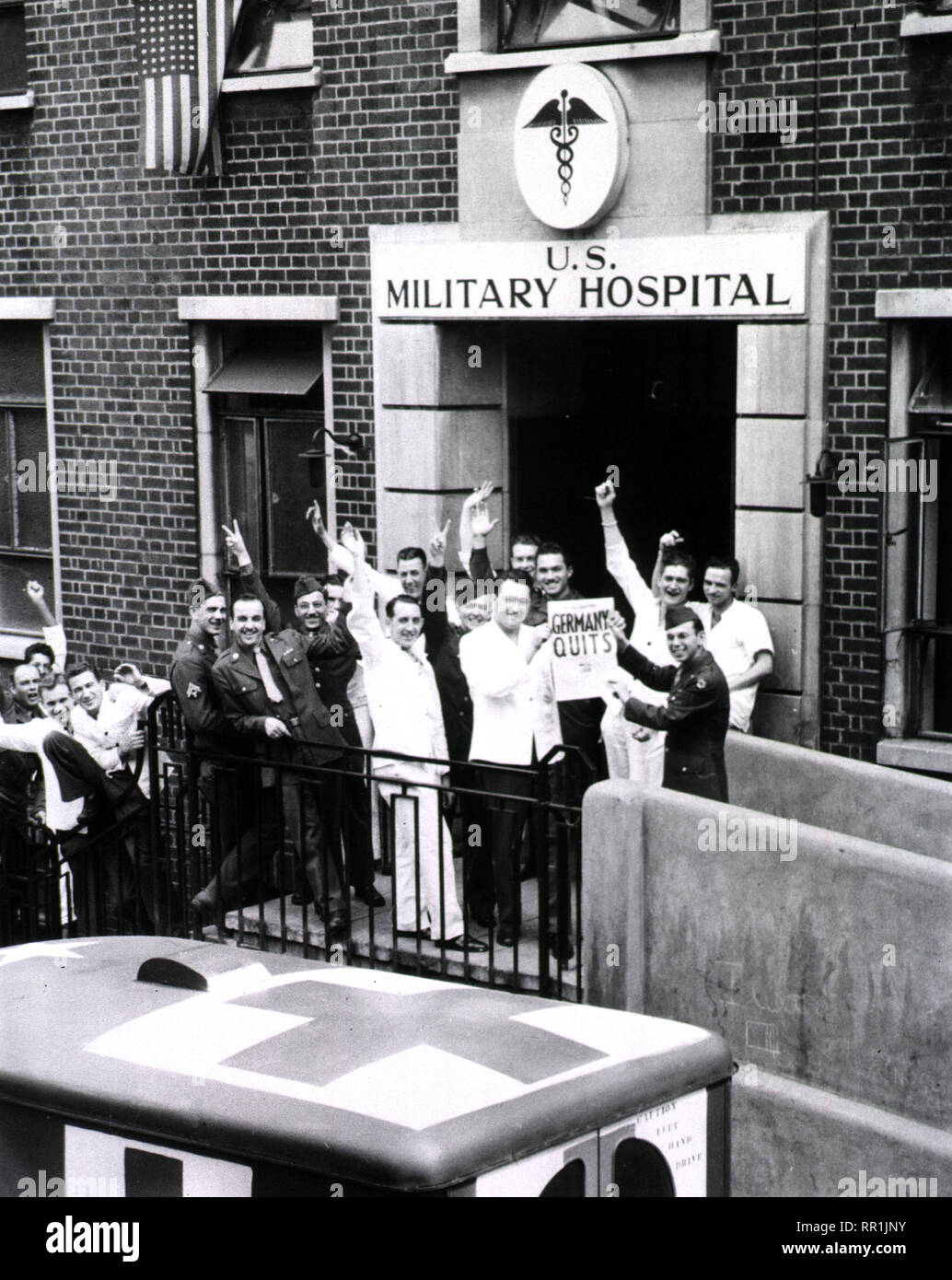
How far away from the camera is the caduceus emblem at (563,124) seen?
34.6 feet

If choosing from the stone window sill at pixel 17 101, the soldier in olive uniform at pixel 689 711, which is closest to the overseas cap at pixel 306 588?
the soldier in olive uniform at pixel 689 711

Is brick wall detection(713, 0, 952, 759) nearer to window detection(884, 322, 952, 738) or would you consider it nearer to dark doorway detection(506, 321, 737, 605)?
window detection(884, 322, 952, 738)

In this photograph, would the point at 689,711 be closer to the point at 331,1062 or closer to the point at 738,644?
the point at 738,644

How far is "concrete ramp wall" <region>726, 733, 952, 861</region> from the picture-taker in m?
8.31

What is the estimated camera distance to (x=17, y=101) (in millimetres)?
13367

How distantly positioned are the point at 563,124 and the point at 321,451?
9.34 feet

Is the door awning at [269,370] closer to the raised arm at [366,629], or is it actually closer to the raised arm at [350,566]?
the raised arm at [350,566]

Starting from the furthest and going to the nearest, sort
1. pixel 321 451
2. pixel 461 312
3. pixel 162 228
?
pixel 162 228
pixel 321 451
pixel 461 312

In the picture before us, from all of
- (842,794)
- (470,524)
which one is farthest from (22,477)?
(842,794)

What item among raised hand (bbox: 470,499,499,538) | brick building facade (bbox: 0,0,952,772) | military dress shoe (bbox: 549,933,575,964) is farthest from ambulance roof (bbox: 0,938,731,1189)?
raised hand (bbox: 470,499,499,538)

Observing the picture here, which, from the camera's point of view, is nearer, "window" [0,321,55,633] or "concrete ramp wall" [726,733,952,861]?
"concrete ramp wall" [726,733,952,861]

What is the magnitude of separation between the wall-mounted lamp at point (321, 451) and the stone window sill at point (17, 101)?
3.40 meters

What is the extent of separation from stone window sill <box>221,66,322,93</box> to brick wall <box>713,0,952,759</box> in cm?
299

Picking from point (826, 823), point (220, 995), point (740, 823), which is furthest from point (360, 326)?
point (220, 995)
